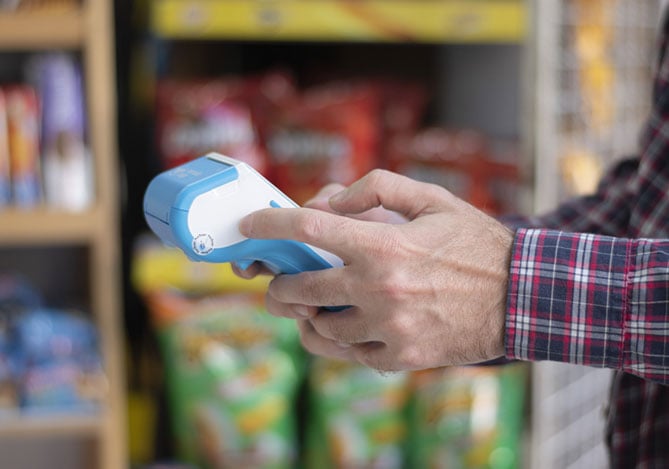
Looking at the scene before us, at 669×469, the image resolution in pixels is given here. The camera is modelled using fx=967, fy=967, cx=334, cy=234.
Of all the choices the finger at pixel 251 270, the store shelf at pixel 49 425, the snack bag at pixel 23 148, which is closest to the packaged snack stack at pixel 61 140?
the snack bag at pixel 23 148

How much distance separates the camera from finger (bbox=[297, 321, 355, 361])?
1.04 metres

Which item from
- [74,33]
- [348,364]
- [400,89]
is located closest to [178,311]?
[348,364]

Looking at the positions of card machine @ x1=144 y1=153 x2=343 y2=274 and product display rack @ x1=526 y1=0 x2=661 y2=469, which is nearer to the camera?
card machine @ x1=144 y1=153 x2=343 y2=274

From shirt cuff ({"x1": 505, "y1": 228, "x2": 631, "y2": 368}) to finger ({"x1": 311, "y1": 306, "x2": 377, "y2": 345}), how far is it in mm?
135

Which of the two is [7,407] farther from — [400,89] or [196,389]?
[400,89]

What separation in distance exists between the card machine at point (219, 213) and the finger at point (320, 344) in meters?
0.11

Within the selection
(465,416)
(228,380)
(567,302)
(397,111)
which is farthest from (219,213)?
(397,111)

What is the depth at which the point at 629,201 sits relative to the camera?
125 cm

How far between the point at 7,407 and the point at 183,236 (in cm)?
120

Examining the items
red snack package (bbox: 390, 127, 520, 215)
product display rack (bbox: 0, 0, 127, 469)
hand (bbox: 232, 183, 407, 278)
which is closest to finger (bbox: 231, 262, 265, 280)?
hand (bbox: 232, 183, 407, 278)

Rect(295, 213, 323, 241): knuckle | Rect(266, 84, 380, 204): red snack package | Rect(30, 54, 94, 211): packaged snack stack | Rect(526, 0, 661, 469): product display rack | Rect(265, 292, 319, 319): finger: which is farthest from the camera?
Rect(266, 84, 380, 204): red snack package

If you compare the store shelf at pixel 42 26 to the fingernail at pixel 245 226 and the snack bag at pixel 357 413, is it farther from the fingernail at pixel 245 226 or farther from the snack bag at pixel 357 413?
the fingernail at pixel 245 226

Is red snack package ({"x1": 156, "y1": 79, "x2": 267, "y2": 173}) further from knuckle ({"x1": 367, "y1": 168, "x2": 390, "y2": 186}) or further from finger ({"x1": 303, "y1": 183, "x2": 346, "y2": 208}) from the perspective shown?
knuckle ({"x1": 367, "y1": 168, "x2": 390, "y2": 186})

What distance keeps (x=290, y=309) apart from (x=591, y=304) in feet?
0.99
